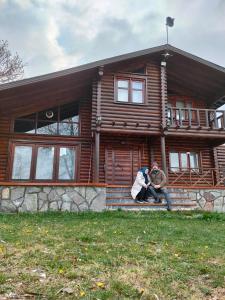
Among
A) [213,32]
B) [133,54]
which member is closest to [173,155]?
[133,54]

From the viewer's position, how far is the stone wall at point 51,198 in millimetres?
8461

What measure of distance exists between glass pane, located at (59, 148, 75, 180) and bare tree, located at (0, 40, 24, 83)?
8153 millimetres

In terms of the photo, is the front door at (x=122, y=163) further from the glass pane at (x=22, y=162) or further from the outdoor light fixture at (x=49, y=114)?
the glass pane at (x=22, y=162)

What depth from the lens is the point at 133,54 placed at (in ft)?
40.8

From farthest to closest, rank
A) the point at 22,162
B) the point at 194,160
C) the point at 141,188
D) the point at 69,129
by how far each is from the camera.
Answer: the point at 194,160
the point at 69,129
the point at 22,162
the point at 141,188

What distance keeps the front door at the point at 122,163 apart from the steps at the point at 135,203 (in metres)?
2.10

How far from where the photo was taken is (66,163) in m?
12.9

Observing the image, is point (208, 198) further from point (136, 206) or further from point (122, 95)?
point (122, 95)

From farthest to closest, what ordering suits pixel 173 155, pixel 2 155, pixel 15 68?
pixel 15 68 → pixel 173 155 → pixel 2 155

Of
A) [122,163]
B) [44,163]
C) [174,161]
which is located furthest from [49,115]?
[174,161]

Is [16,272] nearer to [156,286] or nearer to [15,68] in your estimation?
[156,286]

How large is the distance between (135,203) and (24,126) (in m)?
6.28

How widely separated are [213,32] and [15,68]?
17377 millimetres

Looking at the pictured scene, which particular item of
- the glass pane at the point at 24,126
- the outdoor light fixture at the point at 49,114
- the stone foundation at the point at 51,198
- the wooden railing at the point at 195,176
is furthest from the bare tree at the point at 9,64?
the stone foundation at the point at 51,198
